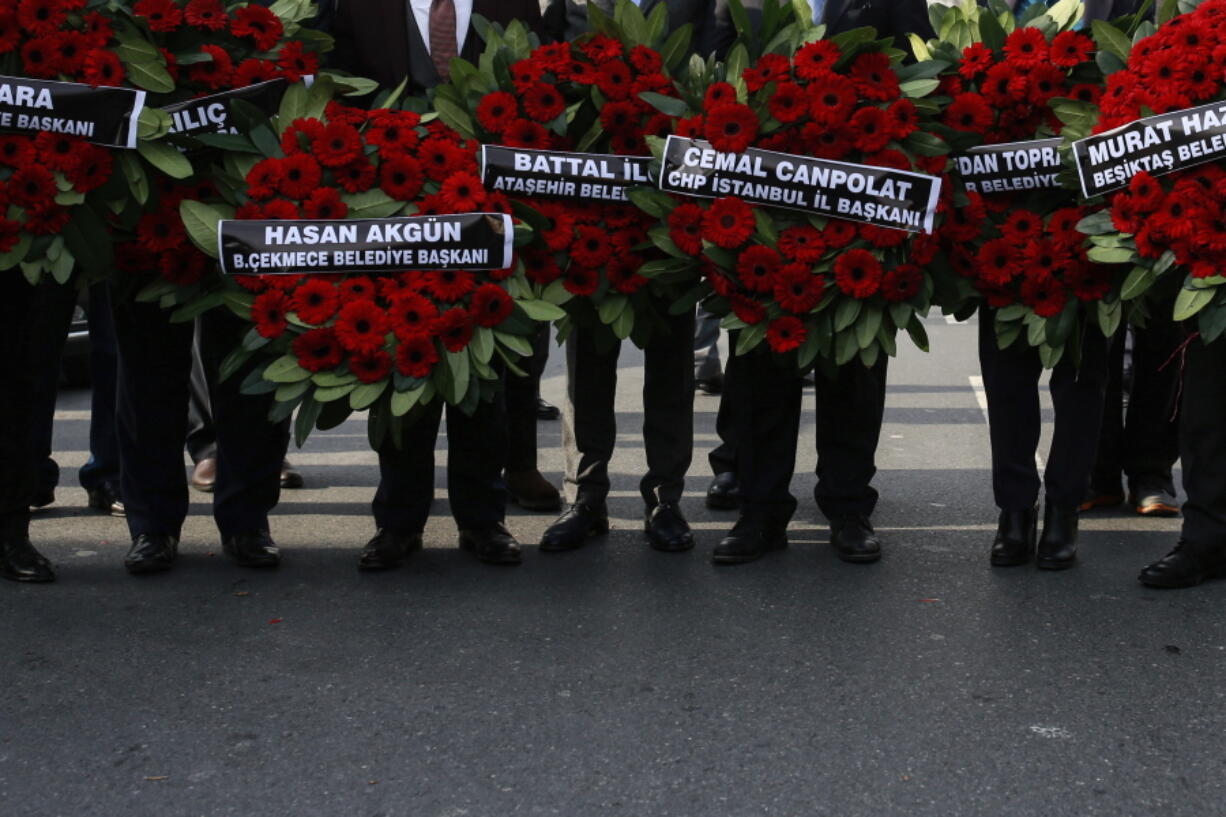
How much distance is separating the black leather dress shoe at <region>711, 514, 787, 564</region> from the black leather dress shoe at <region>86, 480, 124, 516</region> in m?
2.51

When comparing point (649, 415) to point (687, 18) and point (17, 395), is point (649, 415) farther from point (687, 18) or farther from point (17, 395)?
point (17, 395)

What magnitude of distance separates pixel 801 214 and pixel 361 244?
4.61 ft

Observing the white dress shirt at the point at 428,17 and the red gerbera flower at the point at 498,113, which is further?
the white dress shirt at the point at 428,17

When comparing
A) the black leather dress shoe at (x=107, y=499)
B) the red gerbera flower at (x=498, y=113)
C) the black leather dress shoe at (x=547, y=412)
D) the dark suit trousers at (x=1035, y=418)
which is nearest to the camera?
the red gerbera flower at (x=498, y=113)

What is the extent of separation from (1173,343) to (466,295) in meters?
2.85

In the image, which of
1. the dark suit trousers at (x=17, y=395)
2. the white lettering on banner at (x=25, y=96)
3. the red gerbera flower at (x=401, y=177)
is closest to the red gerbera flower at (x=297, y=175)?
the red gerbera flower at (x=401, y=177)

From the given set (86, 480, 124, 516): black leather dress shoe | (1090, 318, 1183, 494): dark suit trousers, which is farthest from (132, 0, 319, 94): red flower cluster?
(1090, 318, 1183, 494): dark suit trousers

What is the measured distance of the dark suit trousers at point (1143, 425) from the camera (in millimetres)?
5957

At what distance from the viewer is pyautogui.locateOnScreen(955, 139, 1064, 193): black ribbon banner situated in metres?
4.89

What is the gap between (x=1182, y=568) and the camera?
192 inches

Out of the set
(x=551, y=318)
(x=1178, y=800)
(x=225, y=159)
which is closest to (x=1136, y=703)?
(x=1178, y=800)

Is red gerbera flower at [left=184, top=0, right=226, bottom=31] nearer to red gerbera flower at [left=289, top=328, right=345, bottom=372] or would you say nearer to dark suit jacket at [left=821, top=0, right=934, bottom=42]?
red gerbera flower at [left=289, top=328, right=345, bottom=372]

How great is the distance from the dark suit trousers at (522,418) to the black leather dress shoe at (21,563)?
1.92 metres

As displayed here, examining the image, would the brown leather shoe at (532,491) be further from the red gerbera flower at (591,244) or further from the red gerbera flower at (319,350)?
the red gerbera flower at (319,350)
